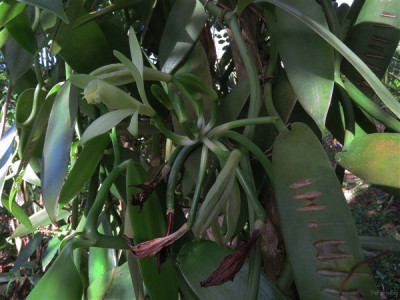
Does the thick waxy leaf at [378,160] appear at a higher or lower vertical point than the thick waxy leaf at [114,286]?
higher

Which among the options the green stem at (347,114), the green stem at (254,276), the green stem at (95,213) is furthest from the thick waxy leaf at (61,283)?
the green stem at (347,114)

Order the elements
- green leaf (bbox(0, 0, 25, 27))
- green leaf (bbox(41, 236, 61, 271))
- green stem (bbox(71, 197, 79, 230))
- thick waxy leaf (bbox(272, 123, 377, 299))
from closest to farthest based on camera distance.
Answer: thick waxy leaf (bbox(272, 123, 377, 299)) → green leaf (bbox(0, 0, 25, 27)) → green stem (bbox(71, 197, 79, 230)) → green leaf (bbox(41, 236, 61, 271))

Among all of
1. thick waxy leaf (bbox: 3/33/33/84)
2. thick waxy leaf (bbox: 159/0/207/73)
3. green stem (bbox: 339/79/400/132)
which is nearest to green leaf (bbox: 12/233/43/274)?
thick waxy leaf (bbox: 3/33/33/84)

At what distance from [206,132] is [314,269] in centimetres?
14

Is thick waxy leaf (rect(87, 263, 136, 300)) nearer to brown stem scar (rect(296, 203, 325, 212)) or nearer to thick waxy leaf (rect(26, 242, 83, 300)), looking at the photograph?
thick waxy leaf (rect(26, 242, 83, 300))

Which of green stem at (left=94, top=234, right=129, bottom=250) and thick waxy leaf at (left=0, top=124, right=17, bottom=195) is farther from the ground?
thick waxy leaf at (left=0, top=124, right=17, bottom=195)

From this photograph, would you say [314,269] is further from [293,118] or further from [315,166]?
[293,118]

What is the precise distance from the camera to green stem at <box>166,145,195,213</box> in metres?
0.31

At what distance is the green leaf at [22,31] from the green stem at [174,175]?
191mm

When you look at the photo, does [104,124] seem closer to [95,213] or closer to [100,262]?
[95,213]

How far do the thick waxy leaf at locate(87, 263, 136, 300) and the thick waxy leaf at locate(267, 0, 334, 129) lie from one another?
215mm

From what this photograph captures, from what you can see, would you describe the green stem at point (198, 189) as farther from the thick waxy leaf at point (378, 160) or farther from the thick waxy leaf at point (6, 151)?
the thick waxy leaf at point (6, 151)

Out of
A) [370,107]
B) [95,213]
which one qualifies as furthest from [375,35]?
[95,213]

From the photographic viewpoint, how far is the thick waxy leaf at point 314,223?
0.25m
